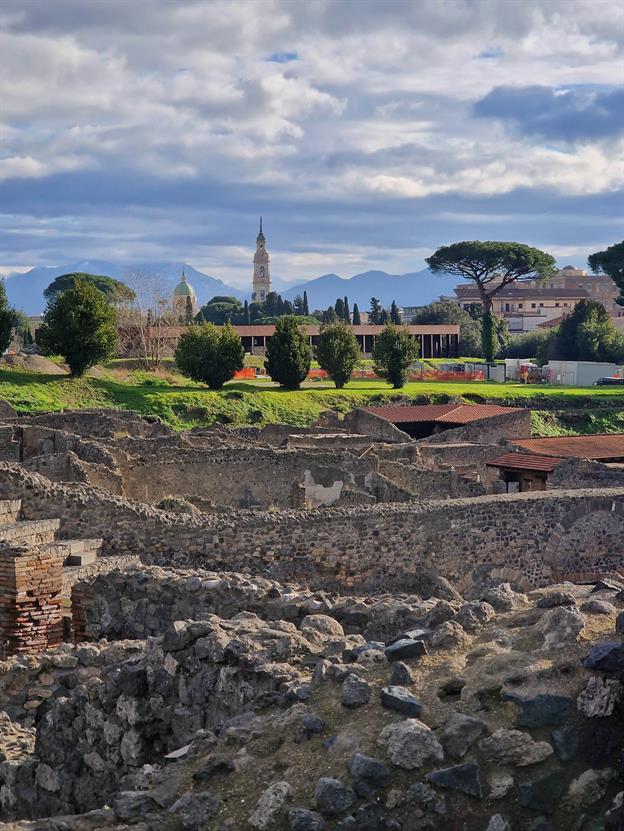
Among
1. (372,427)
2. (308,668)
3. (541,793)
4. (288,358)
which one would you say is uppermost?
(288,358)

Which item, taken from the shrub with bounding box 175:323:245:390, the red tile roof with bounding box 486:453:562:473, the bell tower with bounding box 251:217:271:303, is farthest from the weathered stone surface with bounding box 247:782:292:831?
the bell tower with bounding box 251:217:271:303

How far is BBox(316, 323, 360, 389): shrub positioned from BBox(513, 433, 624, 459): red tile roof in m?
25.4

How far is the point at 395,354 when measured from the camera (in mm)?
57594

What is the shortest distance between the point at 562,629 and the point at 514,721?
89cm

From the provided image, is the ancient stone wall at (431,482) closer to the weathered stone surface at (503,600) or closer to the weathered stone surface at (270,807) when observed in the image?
the weathered stone surface at (503,600)

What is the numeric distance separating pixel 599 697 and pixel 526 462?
1859 centimetres

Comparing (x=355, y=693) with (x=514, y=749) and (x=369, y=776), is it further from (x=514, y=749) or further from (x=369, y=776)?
(x=514, y=749)

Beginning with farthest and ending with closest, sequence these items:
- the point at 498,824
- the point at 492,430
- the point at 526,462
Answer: the point at 492,430, the point at 526,462, the point at 498,824

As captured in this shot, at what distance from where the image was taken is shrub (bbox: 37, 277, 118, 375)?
4875 centimetres

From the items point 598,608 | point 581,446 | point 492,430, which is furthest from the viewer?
point 492,430

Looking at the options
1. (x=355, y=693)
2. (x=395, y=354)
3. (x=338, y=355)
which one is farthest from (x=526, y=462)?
(x=395, y=354)

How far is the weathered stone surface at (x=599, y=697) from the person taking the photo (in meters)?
6.12

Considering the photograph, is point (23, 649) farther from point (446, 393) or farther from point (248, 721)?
point (446, 393)

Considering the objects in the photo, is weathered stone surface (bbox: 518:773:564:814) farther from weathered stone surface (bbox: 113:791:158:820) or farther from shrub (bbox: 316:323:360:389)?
shrub (bbox: 316:323:360:389)
